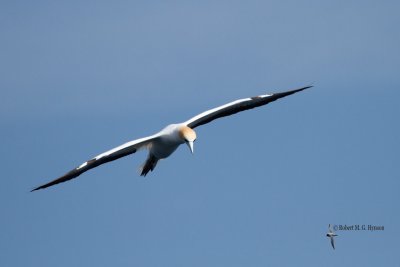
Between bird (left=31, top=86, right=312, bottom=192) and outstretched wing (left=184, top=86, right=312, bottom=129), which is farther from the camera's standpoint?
outstretched wing (left=184, top=86, right=312, bottom=129)

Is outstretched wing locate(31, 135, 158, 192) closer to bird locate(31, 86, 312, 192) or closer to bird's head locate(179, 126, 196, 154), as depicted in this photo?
bird locate(31, 86, 312, 192)

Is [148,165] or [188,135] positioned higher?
[188,135]

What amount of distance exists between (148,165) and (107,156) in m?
3.42

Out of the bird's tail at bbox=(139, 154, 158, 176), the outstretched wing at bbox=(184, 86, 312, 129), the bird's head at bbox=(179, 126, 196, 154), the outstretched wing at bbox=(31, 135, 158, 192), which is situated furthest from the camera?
the bird's tail at bbox=(139, 154, 158, 176)

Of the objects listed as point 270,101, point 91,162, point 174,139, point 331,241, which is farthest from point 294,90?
point 331,241

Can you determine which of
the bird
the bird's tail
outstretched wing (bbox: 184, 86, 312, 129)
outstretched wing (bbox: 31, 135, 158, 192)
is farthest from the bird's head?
the bird's tail

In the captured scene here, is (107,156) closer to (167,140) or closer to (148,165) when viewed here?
(167,140)

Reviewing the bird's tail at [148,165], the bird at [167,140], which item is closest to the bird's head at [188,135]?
the bird at [167,140]

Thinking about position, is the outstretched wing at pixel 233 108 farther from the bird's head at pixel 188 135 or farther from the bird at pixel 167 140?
the bird's head at pixel 188 135

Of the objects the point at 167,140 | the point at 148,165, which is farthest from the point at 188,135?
the point at 148,165

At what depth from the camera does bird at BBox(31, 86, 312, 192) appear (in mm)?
30505

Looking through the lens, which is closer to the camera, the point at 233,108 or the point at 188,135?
the point at 188,135

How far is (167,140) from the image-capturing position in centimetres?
3158

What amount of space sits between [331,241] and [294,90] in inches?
431
